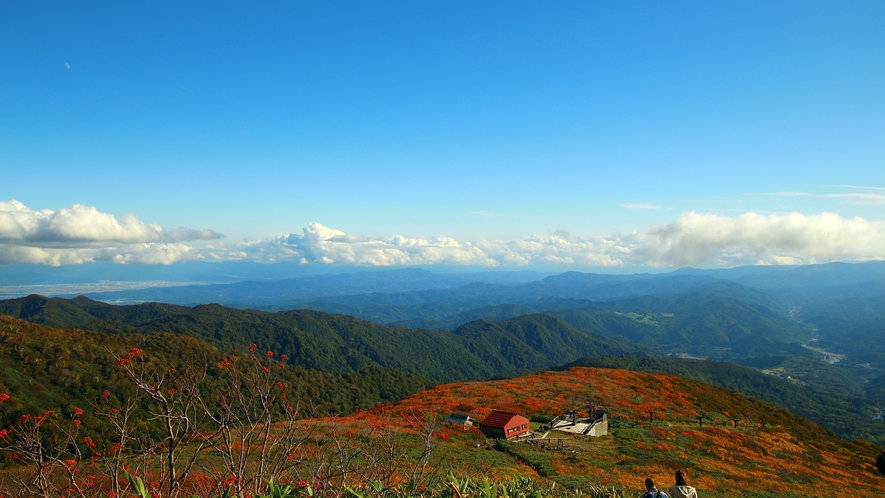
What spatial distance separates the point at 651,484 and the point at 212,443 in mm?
8935

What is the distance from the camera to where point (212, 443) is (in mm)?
6934

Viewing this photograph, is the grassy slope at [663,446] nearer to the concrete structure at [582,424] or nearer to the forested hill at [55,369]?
the concrete structure at [582,424]

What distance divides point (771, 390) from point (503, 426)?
182917mm

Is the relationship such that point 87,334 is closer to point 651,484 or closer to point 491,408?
point 491,408

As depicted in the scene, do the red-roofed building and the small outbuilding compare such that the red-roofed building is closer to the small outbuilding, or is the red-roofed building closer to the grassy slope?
the small outbuilding

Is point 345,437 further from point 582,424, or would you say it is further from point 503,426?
point 582,424

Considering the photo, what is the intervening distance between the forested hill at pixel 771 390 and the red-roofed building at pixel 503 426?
129m

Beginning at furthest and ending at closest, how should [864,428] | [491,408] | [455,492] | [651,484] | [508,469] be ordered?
[864,428] < [491,408] < [508,469] < [651,484] < [455,492]

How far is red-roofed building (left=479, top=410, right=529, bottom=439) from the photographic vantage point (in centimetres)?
2861

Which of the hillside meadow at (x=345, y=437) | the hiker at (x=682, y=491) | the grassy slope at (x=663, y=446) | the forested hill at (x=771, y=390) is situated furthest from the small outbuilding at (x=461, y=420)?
the forested hill at (x=771, y=390)

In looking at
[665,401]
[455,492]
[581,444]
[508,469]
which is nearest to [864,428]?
[665,401]

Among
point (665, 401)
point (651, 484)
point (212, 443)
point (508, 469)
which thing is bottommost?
point (665, 401)

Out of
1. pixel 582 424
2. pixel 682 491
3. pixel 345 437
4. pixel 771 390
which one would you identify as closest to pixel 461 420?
pixel 582 424

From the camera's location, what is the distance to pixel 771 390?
537 feet
